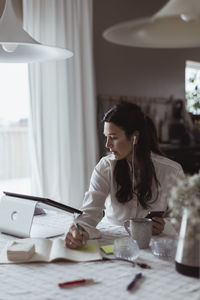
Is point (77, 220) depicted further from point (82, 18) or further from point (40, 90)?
point (82, 18)

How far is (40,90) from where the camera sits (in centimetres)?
341

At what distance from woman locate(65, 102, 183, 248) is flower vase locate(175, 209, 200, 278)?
24.8 inches

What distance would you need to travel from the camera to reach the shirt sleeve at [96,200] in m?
1.61

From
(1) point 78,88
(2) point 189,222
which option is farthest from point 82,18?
(2) point 189,222

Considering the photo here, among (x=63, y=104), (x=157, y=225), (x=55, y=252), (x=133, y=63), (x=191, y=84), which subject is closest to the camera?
(x=55, y=252)

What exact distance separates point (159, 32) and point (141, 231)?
26.5 inches

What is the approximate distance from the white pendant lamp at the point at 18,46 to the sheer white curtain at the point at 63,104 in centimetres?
166

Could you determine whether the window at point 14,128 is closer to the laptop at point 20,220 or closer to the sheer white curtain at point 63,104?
the sheer white curtain at point 63,104

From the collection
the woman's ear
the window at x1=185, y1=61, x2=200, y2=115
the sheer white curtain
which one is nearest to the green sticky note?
the woman's ear

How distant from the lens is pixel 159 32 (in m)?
1.15

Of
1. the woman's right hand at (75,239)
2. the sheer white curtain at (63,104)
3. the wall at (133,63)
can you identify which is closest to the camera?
→ the woman's right hand at (75,239)

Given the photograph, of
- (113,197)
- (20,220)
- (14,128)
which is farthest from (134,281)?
(14,128)

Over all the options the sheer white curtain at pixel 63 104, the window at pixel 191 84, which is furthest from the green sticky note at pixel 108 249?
the window at pixel 191 84

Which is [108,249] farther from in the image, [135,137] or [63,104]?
[63,104]
